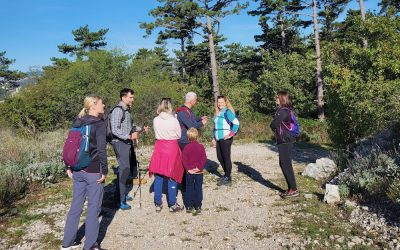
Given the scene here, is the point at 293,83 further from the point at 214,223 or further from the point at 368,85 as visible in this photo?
the point at 214,223

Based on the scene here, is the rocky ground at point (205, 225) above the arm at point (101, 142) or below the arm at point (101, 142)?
below

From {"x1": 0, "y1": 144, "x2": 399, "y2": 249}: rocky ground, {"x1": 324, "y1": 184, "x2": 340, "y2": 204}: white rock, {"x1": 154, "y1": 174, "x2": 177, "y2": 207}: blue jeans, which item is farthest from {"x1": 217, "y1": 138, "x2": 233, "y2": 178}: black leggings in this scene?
{"x1": 324, "y1": 184, "x2": 340, "y2": 204}: white rock

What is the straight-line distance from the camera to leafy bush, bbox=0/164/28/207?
21.4 feet

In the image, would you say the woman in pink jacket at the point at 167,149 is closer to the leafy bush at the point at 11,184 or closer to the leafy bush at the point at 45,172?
the leafy bush at the point at 11,184

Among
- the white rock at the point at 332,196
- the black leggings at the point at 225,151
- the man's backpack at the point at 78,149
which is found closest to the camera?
the man's backpack at the point at 78,149

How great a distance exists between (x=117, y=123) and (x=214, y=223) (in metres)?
2.01

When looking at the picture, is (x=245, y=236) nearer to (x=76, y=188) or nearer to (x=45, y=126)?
(x=76, y=188)

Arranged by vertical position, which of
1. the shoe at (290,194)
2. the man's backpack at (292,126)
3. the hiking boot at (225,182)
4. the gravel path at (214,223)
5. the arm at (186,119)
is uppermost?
the arm at (186,119)

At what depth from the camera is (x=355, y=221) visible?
5016 mm

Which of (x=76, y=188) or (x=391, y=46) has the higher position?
(x=391, y=46)

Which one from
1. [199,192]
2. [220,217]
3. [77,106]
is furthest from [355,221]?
[77,106]

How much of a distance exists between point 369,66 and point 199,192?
16.1ft

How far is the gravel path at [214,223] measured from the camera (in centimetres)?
461

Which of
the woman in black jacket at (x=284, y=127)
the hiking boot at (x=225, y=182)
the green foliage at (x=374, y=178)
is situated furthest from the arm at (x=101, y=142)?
the green foliage at (x=374, y=178)
